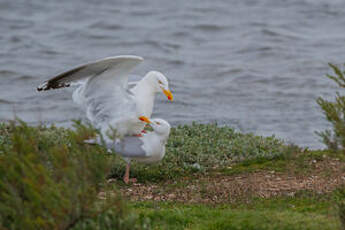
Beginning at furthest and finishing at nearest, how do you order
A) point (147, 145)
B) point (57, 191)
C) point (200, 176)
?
point (200, 176)
point (147, 145)
point (57, 191)

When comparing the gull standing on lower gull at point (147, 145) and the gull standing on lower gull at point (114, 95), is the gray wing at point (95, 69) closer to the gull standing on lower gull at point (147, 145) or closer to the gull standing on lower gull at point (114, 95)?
the gull standing on lower gull at point (114, 95)

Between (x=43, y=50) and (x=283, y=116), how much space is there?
25.7ft

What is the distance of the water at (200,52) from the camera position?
1301 cm

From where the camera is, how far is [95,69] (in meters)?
7.27

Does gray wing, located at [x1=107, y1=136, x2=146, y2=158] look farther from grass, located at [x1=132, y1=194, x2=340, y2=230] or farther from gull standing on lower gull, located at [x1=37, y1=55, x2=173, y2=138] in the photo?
grass, located at [x1=132, y1=194, x2=340, y2=230]

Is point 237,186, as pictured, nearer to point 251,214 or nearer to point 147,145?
point 147,145

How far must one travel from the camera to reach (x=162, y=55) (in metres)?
17.4

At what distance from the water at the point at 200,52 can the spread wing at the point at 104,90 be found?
2.97 meters

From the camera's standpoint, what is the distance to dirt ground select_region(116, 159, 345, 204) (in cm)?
700

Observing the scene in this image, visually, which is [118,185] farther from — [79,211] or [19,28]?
[19,28]

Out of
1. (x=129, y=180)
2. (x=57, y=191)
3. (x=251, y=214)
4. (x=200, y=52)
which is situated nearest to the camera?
(x=57, y=191)

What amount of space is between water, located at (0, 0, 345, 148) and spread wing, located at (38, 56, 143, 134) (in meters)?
2.97

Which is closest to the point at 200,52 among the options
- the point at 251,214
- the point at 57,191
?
the point at 251,214

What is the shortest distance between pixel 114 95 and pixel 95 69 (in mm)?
446
